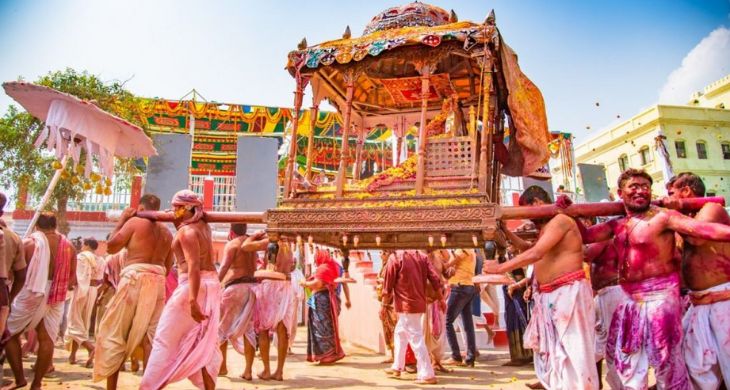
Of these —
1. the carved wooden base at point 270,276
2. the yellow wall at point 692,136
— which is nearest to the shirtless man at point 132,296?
the carved wooden base at point 270,276

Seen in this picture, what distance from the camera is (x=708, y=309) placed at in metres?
4.04

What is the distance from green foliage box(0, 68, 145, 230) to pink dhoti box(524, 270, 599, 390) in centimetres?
1386

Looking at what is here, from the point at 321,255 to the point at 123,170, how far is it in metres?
11.5

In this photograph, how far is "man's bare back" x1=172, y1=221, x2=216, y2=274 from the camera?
16.2 ft

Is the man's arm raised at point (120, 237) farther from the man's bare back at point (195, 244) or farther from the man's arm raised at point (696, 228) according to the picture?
the man's arm raised at point (696, 228)

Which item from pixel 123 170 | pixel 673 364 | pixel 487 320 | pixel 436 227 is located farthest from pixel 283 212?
pixel 123 170

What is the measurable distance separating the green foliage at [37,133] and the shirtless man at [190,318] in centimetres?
1084

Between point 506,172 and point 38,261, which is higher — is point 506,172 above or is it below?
above

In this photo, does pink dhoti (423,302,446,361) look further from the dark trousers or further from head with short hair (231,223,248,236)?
head with short hair (231,223,248,236)

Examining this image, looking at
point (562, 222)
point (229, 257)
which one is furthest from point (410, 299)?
point (562, 222)

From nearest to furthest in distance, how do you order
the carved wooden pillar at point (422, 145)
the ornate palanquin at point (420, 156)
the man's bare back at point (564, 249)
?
the man's bare back at point (564, 249) < the ornate palanquin at point (420, 156) < the carved wooden pillar at point (422, 145)

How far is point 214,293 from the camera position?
203 inches

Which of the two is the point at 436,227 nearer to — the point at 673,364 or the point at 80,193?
the point at 673,364

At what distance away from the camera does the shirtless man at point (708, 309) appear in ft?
12.9
